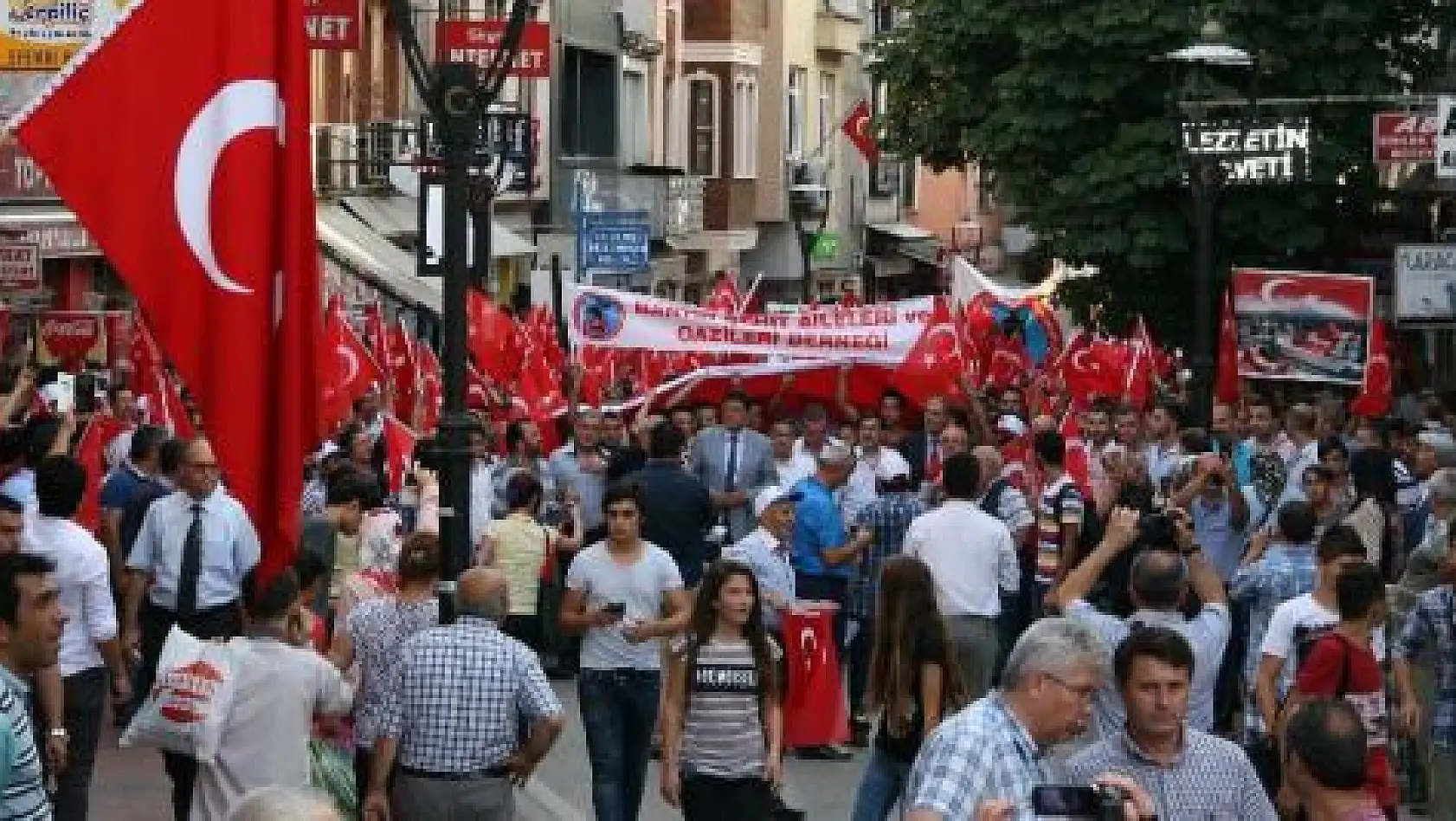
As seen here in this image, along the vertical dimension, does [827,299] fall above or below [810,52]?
below

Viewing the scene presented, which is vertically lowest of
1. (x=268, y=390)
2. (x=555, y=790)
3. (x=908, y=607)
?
(x=555, y=790)

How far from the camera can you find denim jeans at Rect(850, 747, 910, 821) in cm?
1280

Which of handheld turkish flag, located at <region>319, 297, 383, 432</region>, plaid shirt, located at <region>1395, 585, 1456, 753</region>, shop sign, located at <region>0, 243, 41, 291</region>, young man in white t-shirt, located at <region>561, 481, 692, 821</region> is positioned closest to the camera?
plaid shirt, located at <region>1395, 585, 1456, 753</region>

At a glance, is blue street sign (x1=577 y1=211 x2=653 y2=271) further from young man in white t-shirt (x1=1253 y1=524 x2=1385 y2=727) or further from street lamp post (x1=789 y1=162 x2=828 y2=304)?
young man in white t-shirt (x1=1253 y1=524 x2=1385 y2=727)

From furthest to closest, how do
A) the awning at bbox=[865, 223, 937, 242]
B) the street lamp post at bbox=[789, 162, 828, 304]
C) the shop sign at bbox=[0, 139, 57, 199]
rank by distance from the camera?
the awning at bbox=[865, 223, 937, 242]
the street lamp post at bbox=[789, 162, 828, 304]
the shop sign at bbox=[0, 139, 57, 199]

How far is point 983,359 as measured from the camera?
124 ft

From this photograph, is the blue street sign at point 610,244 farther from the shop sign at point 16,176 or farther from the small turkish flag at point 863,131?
the shop sign at point 16,176

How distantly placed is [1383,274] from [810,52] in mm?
34017

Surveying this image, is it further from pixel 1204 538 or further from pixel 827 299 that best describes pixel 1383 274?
pixel 827 299

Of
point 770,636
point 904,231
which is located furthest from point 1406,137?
point 904,231

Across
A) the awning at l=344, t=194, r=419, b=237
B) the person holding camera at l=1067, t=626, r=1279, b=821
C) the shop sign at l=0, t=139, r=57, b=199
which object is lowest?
the person holding camera at l=1067, t=626, r=1279, b=821

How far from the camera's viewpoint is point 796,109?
69.0 m

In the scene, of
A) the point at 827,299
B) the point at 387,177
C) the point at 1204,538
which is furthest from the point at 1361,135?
the point at 827,299

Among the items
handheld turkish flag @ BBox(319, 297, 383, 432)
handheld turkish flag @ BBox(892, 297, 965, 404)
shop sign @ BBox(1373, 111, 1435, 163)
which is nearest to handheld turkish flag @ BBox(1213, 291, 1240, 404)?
shop sign @ BBox(1373, 111, 1435, 163)
